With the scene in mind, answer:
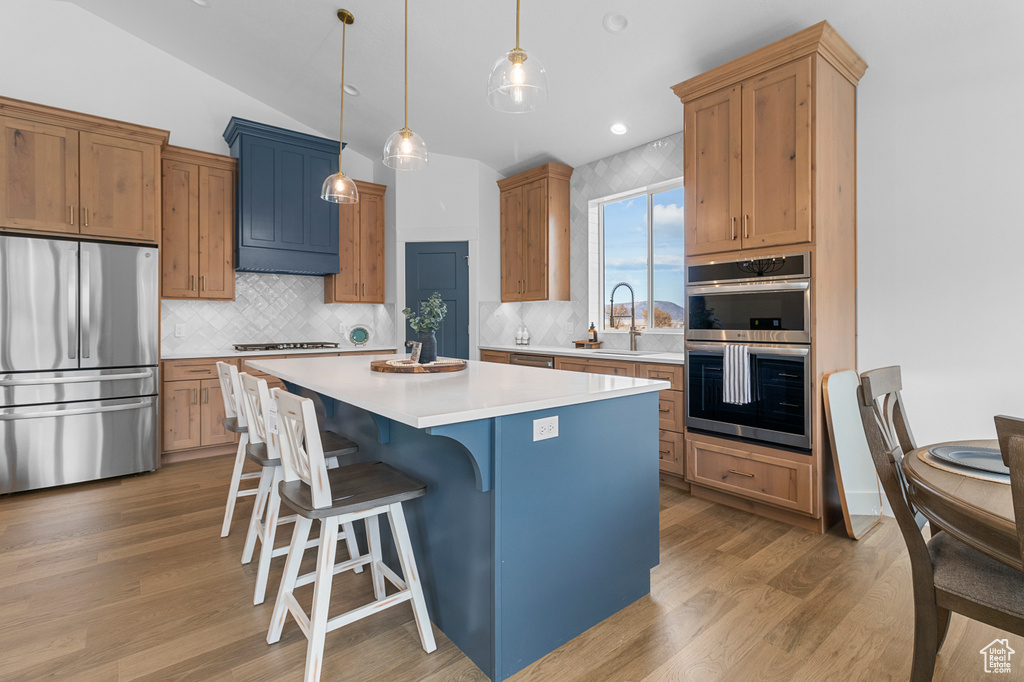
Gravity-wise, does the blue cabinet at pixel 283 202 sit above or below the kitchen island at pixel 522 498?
above

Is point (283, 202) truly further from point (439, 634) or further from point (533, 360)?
point (439, 634)

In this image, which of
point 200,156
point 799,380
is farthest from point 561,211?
point 200,156

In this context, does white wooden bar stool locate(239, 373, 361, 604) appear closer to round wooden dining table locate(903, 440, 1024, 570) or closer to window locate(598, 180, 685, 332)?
round wooden dining table locate(903, 440, 1024, 570)

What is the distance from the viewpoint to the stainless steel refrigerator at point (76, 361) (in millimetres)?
3412

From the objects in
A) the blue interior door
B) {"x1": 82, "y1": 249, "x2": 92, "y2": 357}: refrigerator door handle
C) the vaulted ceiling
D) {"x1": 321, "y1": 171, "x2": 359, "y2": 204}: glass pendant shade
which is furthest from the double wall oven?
{"x1": 82, "y1": 249, "x2": 92, "y2": 357}: refrigerator door handle

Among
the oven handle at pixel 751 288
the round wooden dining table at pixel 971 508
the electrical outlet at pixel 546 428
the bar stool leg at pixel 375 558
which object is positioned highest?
the oven handle at pixel 751 288

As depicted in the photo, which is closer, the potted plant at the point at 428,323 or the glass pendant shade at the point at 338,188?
the potted plant at the point at 428,323

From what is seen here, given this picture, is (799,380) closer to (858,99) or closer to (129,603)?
(858,99)

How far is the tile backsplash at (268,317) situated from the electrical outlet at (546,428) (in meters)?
4.17

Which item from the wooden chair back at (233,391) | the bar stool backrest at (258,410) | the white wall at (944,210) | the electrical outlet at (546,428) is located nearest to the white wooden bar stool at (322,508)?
the bar stool backrest at (258,410)

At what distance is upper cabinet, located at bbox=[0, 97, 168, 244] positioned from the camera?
343 centimetres

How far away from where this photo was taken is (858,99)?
3.00m

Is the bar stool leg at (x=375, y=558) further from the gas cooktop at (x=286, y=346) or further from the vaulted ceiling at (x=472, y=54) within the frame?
the gas cooktop at (x=286, y=346)

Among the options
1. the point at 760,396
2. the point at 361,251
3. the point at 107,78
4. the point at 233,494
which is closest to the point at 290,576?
the point at 233,494
